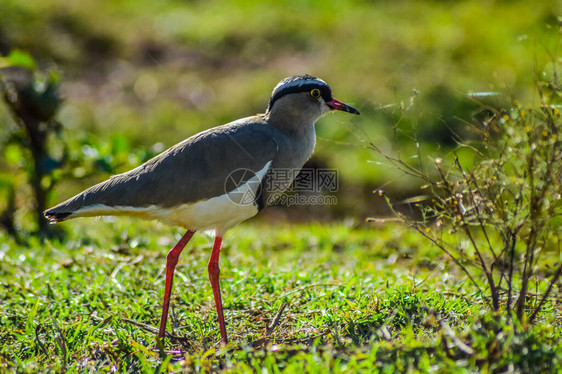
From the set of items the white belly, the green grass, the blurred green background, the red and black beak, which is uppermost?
the blurred green background

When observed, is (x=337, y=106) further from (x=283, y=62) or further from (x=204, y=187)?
(x=283, y=62)

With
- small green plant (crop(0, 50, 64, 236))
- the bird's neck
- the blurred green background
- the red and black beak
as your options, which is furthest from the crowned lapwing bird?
the blurred green background

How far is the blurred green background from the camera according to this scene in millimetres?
8055

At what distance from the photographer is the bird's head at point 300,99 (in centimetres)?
445

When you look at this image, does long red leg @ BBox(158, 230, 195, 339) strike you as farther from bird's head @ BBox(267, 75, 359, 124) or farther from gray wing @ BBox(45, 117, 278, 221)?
bird's head @ BBox(267, 75, 359, 124)

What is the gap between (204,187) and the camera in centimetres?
404

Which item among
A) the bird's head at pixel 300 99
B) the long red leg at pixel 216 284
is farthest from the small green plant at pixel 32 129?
the bird's head at pixel 300 99

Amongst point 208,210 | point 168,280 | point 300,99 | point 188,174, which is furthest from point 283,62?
point 168,280

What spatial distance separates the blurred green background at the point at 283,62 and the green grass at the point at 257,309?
1.82 metres

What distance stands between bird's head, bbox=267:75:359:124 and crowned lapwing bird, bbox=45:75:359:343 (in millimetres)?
222

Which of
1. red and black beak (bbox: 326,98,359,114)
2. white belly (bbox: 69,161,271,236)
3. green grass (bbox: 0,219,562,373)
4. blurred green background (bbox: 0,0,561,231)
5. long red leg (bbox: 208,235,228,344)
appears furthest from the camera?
blurred green background (bbox: 0,0,561,231)

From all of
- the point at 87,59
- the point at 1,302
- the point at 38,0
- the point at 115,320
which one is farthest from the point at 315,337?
the point at 38,0

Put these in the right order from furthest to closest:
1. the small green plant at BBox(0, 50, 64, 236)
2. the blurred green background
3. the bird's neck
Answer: the blurred green background < the small green plant at BBox(0, 50, 64, 236) < the bird's neck

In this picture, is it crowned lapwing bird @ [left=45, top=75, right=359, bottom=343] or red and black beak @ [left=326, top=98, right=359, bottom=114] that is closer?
crowned lapwing bird @ [left=45, top=75, right=359, bottom=343]
